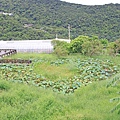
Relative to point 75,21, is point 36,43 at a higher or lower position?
lower

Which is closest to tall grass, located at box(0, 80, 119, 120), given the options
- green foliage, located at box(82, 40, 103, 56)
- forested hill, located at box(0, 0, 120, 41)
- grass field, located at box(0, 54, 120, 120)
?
grass field, located at box(0, 54, 120, 120)

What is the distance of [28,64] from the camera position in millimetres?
19156

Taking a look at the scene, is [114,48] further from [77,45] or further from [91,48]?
[77,45]

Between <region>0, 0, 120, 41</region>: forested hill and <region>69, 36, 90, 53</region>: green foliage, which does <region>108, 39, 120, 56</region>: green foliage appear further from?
<region>0, 0, 120, 41</region>: forested hill

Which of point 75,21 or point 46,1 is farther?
point 46,1

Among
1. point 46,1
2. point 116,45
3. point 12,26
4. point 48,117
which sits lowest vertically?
point 48,117

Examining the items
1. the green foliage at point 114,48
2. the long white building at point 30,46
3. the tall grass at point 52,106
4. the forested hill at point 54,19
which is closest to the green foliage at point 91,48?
the green foliage at point 114,48

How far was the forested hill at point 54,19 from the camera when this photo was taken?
42.8 meters

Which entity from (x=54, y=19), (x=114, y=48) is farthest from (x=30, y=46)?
(x=54, y=19)

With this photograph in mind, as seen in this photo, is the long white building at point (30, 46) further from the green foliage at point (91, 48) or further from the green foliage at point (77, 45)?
the green foliage at point (91, 48)

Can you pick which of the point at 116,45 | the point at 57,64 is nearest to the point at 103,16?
the point at 116,45

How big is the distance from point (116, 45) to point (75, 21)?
1067 inches

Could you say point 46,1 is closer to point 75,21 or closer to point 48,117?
point 75,21

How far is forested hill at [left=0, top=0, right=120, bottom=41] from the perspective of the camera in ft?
140
